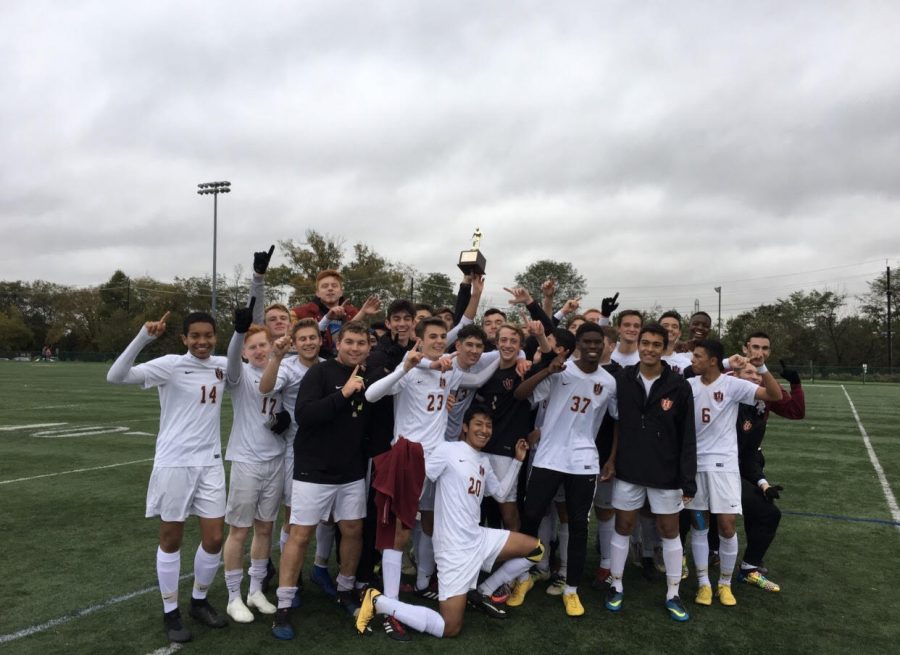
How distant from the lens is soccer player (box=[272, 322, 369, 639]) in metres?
3.98

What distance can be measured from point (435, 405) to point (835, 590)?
149 inches

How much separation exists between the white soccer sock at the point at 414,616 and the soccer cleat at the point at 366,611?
0.14 ft

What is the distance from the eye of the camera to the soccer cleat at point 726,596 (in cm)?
454

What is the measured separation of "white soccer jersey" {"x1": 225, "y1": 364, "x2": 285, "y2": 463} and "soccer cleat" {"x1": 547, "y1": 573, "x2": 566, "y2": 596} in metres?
2.45

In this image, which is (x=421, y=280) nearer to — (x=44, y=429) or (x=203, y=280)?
(x=203, y=280)


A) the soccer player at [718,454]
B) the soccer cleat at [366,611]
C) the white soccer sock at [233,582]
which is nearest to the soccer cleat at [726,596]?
the soccer player at [718,454]

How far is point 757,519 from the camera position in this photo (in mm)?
5000

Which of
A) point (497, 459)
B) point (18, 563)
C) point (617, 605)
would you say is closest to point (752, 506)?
point (617, 605)

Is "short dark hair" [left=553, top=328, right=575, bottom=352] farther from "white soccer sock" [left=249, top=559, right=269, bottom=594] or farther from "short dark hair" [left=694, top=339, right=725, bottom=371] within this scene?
"white soccer sock" [left=249, top=559, right=269, bottom=594]

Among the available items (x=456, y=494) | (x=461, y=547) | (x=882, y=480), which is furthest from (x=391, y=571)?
(x=882, y=480)

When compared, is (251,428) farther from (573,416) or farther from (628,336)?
(628,336)

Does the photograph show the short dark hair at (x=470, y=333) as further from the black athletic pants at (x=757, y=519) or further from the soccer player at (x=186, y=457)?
the black athletic pants at (x=757, y=519)

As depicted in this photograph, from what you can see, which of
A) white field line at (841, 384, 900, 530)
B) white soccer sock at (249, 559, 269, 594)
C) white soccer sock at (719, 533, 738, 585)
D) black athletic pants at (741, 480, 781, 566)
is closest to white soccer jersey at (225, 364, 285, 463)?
white soccer sock at (249, 559, 269, 594)

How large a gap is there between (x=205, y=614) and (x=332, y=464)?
1352mm
